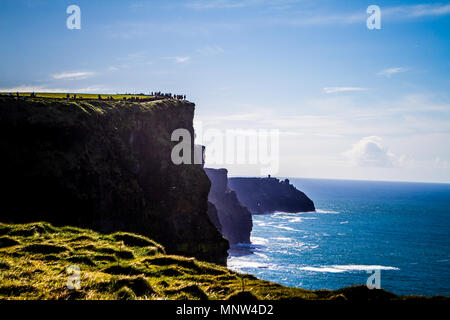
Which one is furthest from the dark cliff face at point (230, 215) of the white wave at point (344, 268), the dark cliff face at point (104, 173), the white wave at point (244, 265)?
the dark cliff face at point (104, 173)

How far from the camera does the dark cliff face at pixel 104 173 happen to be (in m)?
41.6

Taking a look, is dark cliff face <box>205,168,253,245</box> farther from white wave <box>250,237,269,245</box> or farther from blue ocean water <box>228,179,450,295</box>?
blue ocean water <box>228,179,450,295</box>

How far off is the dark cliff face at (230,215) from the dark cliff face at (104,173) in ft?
254

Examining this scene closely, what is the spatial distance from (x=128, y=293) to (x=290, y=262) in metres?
96.6

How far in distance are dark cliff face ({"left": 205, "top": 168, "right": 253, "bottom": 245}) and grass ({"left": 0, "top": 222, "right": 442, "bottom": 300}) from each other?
11319cm

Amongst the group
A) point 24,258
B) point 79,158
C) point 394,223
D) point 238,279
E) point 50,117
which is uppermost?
point 50,117

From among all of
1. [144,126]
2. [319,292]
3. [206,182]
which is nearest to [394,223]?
[206,182]

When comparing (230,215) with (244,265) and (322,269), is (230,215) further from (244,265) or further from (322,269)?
(322,269)

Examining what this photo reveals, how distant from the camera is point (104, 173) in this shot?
4922cm

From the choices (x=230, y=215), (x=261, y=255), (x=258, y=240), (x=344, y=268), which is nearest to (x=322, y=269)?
(x=344, y=268)

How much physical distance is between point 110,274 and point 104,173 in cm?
3601

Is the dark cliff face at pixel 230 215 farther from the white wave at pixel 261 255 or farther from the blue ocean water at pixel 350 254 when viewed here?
the white wave at pixel 261 255

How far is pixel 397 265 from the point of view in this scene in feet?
320

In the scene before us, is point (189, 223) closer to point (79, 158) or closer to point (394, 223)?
point (79, 158)
